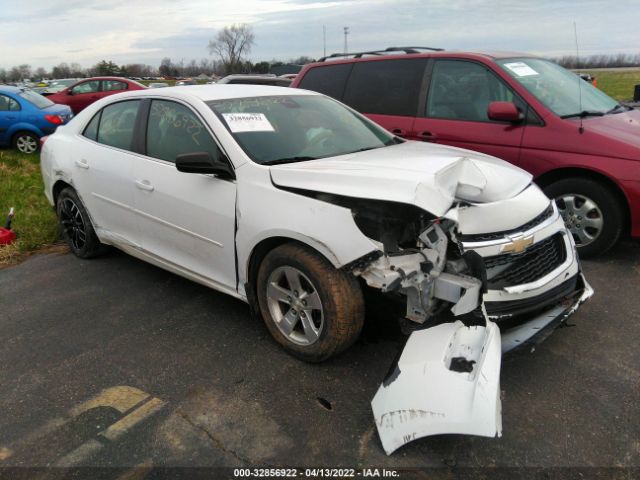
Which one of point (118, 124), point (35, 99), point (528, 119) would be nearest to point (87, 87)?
point (35, 99)

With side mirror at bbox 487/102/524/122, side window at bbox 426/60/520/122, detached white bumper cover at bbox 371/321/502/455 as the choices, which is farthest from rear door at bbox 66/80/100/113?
detached white bumper cover at bbox 371/321/502/455

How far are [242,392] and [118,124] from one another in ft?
8.44

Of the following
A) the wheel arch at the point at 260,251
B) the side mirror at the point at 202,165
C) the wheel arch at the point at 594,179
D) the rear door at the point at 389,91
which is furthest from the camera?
the rear door at the point at 389,91

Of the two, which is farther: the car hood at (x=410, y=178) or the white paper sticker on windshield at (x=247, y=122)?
the white paper sticker on windshield at (x=247, y=122)

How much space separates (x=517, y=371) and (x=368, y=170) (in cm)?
143

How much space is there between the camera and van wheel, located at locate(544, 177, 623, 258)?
418cm

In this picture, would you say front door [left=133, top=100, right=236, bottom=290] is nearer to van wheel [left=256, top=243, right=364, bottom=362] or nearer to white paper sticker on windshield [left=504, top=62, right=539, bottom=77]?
van wheel [left=256, top=243, right=364, bottom=362]

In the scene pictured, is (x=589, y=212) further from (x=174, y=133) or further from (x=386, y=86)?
(x=174, y=133)

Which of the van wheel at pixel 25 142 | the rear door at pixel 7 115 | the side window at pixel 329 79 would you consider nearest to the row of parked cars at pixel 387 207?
the side window at pixel 329 79

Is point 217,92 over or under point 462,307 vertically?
over

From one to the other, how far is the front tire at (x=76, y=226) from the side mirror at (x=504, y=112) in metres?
3.73

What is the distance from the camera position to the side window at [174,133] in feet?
11.2

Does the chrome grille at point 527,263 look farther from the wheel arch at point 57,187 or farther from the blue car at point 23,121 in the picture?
the blue car at point 23,121

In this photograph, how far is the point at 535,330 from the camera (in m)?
2.67
